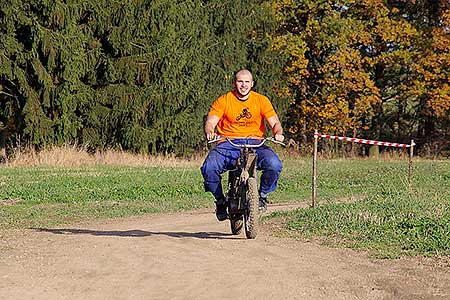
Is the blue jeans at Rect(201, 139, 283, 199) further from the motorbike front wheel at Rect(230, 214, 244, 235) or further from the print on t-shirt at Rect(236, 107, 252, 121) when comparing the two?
the motorbike front wheel at Rect(230, 214, 244, 235)

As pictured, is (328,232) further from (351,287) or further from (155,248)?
(351,287)

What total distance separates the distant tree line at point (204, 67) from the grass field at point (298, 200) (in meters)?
4.11

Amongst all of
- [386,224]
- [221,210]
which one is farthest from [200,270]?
[386,224]

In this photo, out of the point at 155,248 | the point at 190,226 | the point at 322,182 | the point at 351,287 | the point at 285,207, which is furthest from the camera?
the point at 322,182

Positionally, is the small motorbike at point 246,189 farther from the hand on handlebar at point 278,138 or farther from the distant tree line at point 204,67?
the distant tree line at point 204,67

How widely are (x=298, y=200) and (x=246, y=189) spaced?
8.30 m

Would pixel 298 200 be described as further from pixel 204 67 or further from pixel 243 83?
pixel 204 67

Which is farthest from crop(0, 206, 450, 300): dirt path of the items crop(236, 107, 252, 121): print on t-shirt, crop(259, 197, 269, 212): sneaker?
crop(236, 107, 252, 121): print on t-shirt

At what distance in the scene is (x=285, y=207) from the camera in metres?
15.9

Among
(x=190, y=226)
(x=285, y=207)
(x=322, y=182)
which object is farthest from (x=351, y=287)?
(x=322, y=182)

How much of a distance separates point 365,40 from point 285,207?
26959mm

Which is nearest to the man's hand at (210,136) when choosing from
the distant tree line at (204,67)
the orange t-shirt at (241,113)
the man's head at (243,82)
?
the orange t-shirt at (241,113)

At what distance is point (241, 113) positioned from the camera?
33.5 feet

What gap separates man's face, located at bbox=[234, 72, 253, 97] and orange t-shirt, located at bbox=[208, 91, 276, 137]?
145 millimetres
